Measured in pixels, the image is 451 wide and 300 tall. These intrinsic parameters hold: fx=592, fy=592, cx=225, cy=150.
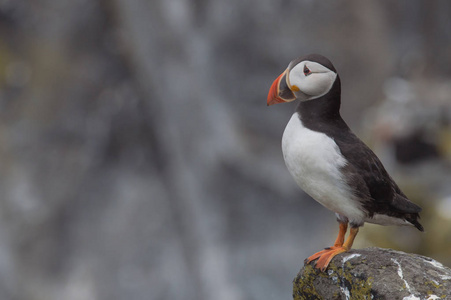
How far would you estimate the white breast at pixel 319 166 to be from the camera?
2770 millimetres

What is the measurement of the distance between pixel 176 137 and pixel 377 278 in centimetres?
818

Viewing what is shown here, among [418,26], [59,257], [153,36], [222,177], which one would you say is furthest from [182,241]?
[418,26]

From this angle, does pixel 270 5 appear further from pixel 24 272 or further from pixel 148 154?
pixel 24 272

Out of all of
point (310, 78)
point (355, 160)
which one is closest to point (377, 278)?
point (355, 160)

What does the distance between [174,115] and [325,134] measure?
26.5ft

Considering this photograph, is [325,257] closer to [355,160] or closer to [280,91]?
[355,160]

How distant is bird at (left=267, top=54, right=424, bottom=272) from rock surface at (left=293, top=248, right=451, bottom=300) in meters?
0.08

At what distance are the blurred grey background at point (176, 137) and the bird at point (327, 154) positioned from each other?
6.60 m

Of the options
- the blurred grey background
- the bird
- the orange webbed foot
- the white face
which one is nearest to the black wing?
the bird

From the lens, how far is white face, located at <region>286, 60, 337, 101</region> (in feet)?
9.04

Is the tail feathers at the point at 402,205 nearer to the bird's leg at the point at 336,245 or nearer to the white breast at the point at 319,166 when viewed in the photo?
the white breast at the point at 319,166

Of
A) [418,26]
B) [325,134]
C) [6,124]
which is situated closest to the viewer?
[325,134]

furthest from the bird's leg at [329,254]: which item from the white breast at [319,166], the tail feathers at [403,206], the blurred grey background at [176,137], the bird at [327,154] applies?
the blurred grey background at [176,137]

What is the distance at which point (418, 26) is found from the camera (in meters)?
11.5
